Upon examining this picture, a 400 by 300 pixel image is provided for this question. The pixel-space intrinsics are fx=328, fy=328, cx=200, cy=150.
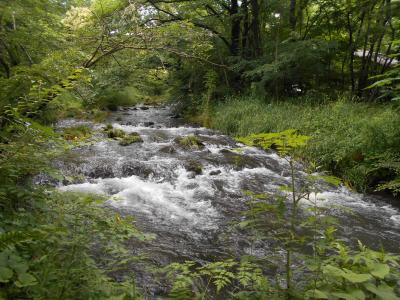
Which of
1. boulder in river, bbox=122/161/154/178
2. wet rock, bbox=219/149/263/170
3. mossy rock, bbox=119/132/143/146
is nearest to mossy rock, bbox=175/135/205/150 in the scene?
wet rock, bbox=219/149/263/170

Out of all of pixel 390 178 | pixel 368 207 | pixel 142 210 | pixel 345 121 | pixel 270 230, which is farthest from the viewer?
pixel 345 121

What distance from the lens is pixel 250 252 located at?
440 cm

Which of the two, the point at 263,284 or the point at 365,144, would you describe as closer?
the point at 263,284

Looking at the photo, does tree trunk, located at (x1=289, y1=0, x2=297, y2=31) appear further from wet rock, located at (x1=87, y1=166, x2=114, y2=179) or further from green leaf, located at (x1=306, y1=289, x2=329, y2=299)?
green leaf, located at (x1=306, y1=289, x2=329, y2=299)

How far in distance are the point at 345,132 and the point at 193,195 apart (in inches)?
177

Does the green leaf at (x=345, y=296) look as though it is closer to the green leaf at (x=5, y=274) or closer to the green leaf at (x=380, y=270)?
the green leaf at (x=380, y=270)

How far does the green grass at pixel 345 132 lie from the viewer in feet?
23.0

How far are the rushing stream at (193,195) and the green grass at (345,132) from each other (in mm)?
685

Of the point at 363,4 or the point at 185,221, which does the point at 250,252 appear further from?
the point at 363,4

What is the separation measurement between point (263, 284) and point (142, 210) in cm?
381

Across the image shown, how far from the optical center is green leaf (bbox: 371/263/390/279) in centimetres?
194

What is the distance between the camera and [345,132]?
8461 millimetres

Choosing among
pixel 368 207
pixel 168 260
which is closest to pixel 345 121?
pixel 368 207

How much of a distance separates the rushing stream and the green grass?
2.25 ft
